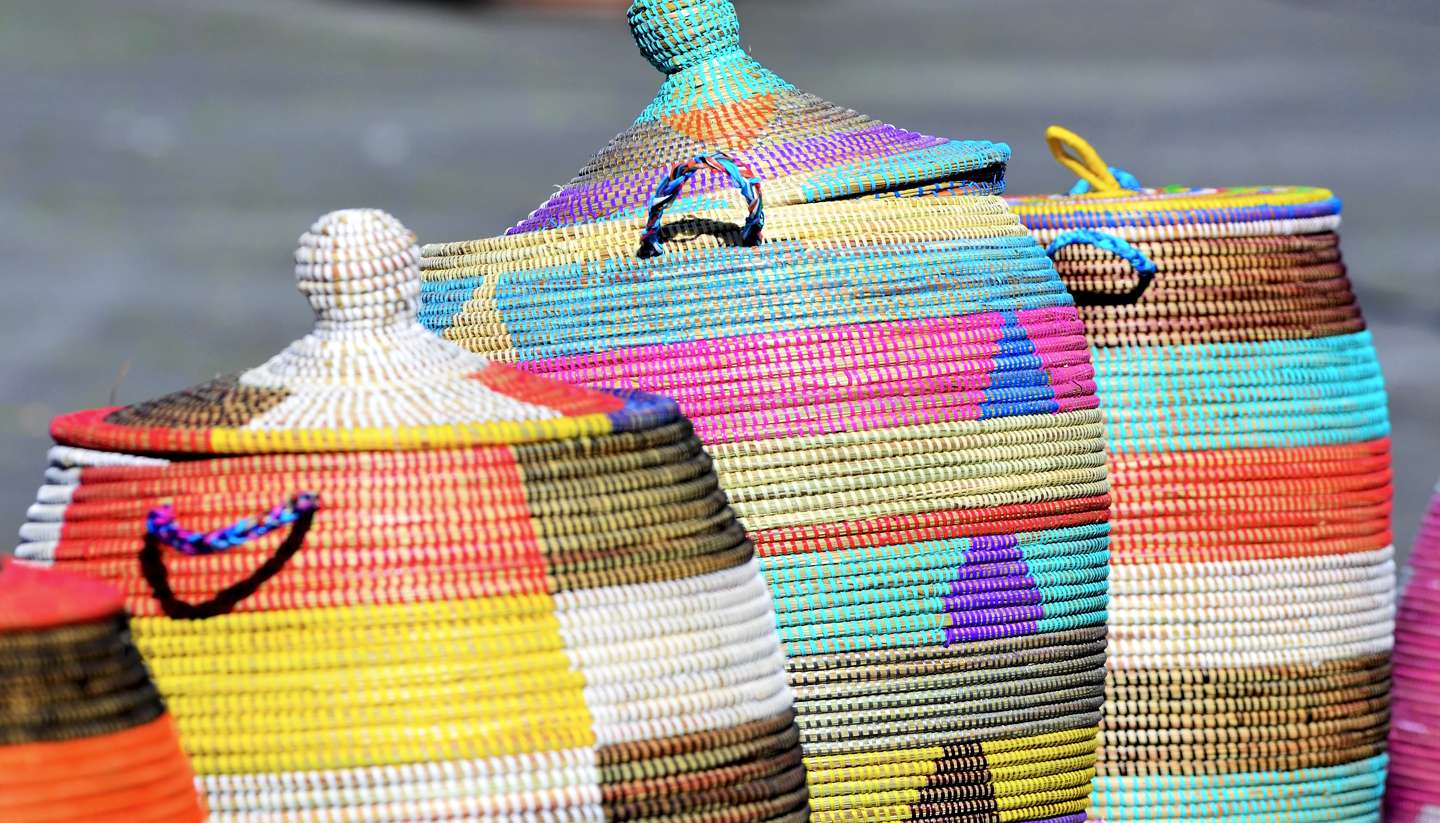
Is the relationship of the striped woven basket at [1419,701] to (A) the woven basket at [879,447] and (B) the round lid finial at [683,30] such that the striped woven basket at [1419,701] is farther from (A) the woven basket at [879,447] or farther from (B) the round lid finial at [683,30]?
(B) the round lid finial at [683,30]

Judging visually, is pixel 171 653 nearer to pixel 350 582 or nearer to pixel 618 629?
pixel 350 582

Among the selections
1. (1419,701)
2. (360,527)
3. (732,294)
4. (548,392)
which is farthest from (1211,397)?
(360,527)

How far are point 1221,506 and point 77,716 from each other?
5.52 feet

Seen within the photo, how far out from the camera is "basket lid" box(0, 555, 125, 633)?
70.7 inches

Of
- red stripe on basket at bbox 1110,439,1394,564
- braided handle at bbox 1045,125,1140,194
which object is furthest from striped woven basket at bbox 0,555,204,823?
braided handle at bbox 1045,125,1140,194

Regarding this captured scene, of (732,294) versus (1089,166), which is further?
(1089,166)

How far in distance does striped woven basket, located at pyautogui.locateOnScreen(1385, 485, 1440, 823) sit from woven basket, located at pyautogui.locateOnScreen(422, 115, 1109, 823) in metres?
0.81

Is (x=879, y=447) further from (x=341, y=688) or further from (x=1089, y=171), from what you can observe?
(x=1089, y=171)

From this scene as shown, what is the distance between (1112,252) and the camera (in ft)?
10.1

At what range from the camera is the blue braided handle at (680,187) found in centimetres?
264

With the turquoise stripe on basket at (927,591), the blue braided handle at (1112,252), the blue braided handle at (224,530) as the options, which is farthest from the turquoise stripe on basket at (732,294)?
the blue braided handle at (224,530)

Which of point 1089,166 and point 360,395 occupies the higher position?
point 1089,166

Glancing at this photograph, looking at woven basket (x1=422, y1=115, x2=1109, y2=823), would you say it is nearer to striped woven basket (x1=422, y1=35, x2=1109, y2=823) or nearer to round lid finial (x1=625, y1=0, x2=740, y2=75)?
striped woven basket (x1=422, y1=35, x2=1109, y2=823)

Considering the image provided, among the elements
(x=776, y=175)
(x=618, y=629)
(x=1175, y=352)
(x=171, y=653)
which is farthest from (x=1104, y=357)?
(x=171, y=653)
